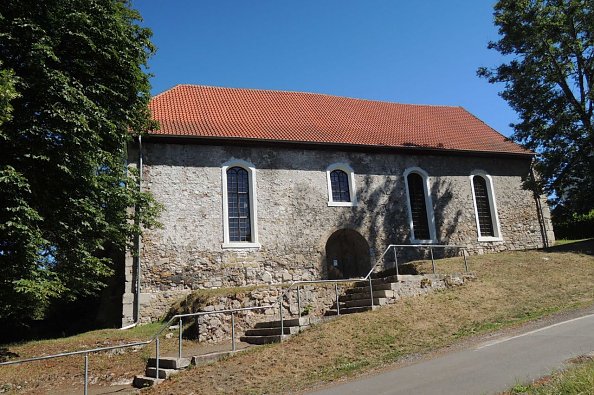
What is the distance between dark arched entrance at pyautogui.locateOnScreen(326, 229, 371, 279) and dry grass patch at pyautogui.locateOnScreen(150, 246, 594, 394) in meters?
3.46

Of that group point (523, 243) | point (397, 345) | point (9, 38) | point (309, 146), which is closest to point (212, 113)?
point (309, 146)

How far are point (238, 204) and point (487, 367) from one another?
37.3 ft

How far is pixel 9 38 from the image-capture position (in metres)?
10.5

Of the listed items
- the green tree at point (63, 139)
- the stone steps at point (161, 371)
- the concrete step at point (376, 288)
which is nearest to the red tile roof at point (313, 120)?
the green tree at point (63, 139)

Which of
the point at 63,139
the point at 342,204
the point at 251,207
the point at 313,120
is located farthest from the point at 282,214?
the point at 63,139

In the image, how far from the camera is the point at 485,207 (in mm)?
21094

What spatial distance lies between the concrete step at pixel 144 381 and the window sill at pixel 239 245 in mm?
7005

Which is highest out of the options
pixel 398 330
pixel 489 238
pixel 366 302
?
pixel 489 238

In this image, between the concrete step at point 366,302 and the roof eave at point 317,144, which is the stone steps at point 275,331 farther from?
the roof eave at point 317,144

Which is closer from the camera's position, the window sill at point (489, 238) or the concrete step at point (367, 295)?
the concrete step at point (367, 295)

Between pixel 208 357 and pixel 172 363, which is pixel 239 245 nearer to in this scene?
pixel 208 357

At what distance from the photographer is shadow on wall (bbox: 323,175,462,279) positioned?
18531 mm

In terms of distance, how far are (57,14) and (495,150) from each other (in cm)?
1816

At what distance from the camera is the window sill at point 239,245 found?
16.6 m
